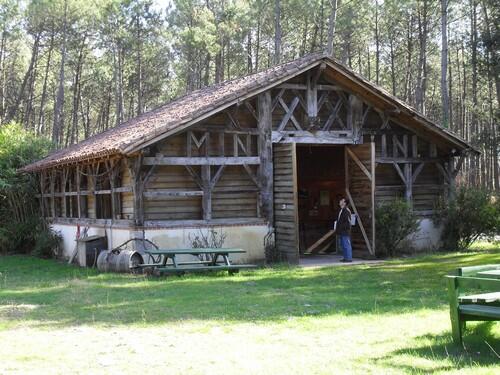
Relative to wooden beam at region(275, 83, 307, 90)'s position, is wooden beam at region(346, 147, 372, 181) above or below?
below

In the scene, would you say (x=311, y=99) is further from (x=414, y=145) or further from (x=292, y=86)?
(x=414, y=145)

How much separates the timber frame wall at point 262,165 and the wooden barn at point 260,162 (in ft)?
0.10

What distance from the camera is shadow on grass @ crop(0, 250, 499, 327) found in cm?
966

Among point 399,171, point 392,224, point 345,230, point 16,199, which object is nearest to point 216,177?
point 345,230

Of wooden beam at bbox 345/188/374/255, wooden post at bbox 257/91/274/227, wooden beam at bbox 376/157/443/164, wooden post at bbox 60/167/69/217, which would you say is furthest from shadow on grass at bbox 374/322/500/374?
wooden post at bbox 60/167/69/217

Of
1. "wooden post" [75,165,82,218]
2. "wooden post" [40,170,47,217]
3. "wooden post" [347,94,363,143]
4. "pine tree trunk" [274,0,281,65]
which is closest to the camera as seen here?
"wooden post" [347,94,363,143]

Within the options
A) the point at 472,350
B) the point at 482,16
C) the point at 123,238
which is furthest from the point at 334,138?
the point at 482,16

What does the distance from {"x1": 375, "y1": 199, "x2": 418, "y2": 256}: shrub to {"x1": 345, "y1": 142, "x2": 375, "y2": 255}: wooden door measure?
39 centimetres

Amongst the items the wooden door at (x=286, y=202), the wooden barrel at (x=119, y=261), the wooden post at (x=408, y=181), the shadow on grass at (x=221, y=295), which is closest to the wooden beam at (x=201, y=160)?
the wooden door at (x=286, y=202)

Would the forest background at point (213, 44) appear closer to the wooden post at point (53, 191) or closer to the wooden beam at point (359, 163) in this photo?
the wooden post at point (53, 191)

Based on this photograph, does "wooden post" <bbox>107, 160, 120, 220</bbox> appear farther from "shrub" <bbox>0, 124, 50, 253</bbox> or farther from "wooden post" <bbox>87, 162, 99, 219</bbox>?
"shrub" <bbox>0, 124, 50, 253</bbox>

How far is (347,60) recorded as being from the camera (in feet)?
143

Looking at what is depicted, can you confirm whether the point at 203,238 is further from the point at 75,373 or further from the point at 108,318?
the point at 75,373

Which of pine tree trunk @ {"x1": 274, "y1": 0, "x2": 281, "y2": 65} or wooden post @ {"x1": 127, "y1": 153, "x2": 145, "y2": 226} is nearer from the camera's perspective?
wooden post @ {"x1": 127, "y1": 153, "x2": 145, "y2": 226}
